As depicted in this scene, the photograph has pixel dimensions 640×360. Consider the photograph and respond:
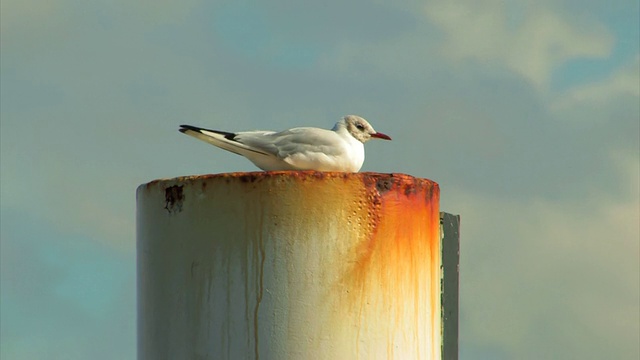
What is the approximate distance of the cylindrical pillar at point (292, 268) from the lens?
6090mm

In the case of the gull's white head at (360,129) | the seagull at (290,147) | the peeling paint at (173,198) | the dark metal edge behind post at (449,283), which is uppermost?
the gull's white head at (360,129)

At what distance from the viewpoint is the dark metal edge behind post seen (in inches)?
285

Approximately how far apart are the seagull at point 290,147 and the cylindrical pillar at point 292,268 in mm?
1604

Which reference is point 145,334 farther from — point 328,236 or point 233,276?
point 328,236

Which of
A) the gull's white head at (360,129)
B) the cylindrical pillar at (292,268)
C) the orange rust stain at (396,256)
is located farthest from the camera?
the gull's white head at (360,129)

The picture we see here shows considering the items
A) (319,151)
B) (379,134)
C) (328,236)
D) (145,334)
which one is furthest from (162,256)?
(379,134)

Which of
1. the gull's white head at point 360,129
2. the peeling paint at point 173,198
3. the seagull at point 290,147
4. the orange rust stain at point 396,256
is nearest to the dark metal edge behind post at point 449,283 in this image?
the orange rust stain at point 396,256

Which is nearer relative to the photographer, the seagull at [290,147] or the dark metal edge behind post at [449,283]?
the dark metal edge behind post at [449,283]

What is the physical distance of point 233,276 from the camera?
6133mm

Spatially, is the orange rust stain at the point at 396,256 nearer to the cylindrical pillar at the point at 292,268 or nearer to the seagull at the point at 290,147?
the cylindrical pillar at the point at 292,268

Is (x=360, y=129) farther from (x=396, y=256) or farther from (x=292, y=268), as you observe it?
(x=292, y=268)

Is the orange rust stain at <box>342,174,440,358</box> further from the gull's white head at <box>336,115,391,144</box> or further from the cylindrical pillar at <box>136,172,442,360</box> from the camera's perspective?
the gull's white head at <box>336,115,391,144</box>

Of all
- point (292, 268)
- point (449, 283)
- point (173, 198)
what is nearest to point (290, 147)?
Answer: point (449, 283)

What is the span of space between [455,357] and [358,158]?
1.87 m
